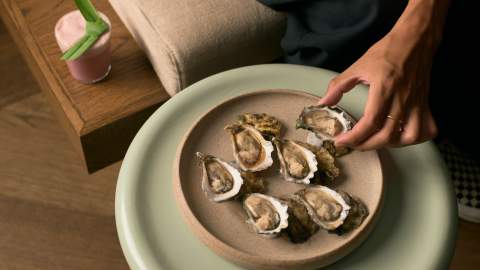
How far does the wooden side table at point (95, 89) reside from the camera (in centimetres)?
100

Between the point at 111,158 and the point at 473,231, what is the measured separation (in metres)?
0.79

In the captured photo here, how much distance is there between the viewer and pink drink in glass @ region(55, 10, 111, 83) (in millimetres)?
993

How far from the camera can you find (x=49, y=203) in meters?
1.26

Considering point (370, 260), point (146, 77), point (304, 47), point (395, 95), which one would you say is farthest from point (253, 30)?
point (370, 260)

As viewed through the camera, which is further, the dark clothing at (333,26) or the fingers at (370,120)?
the dark clothing at (333,26)

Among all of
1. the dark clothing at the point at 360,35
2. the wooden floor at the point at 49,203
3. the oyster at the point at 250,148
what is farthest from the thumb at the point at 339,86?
the wooden floor at the point at 49,203

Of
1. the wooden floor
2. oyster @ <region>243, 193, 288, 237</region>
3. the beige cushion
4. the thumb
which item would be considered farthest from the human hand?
the wooden floor

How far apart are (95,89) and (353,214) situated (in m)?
0.56

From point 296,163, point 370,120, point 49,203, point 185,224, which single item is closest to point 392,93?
point 370,120

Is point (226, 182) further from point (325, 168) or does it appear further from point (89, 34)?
point (89, 34)

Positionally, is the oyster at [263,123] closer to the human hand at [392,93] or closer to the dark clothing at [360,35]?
the human hand at [392,93]

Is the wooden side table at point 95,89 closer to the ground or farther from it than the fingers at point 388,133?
closer to the ground

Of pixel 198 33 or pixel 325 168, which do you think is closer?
pixel 325 168

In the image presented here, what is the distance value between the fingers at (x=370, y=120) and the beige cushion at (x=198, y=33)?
1.12 ft
